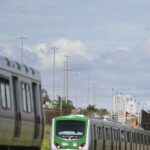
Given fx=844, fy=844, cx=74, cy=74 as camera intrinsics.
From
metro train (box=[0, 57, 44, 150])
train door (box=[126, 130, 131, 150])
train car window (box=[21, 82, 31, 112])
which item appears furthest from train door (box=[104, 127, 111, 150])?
Result: train car window (box=[21, 82, 31, 112])

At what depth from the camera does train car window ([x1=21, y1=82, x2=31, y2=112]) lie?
79.6 ft

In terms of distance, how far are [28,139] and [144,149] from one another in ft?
156

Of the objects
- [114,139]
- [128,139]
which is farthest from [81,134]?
[128,139]

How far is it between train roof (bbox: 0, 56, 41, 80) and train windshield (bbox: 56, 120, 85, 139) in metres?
18.9

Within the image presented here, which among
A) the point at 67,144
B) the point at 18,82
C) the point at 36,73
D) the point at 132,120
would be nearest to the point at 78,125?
the point at 67,144

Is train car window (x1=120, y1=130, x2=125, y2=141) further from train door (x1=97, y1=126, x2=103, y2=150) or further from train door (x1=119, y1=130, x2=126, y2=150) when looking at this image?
train door (x1=97, y1=126, x2=103, y2=150)

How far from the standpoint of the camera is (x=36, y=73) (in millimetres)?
26766

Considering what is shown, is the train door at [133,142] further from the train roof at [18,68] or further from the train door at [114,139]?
the train roof at [18,68]

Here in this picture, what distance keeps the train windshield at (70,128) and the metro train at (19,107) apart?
18629 mm

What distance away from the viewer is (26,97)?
24.6 metres

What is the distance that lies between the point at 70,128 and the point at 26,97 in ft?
71.3

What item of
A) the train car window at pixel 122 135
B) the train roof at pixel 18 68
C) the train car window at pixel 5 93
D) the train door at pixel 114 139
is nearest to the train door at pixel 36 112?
the train roof at pixel 18 68

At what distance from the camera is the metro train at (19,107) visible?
856 inches

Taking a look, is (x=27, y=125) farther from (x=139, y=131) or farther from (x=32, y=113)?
(x=139, y=131)
